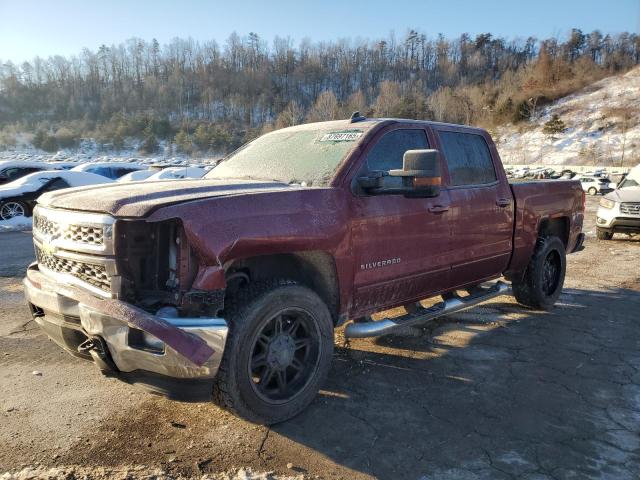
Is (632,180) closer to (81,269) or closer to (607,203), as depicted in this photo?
(607,203)

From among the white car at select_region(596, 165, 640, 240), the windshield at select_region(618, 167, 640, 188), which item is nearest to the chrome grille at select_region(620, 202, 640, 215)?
the white car at select_region(596, 165, 640, 240)

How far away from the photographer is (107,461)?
2744 mm

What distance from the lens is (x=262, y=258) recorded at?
3.30 m

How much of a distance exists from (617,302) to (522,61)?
132410mm

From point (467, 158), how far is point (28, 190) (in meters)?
12.6

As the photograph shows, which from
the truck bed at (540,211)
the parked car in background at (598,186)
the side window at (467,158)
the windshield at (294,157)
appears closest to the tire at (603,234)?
the truck bed at (540,211)

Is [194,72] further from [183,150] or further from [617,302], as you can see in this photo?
[617,302]

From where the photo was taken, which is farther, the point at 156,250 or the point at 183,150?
the point at 183,150

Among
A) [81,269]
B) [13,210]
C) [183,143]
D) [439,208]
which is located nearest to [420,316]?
[439,208]

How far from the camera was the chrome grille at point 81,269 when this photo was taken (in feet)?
9.25

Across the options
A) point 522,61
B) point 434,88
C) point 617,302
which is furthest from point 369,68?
point 617,302

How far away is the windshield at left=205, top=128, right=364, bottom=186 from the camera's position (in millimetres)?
3757

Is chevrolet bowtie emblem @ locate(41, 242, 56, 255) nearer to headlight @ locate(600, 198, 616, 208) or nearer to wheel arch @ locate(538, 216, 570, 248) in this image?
wheel arch @ locate(538, 216, 570, 248)

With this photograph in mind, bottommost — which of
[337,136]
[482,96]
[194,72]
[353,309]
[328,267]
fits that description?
[353,309]
